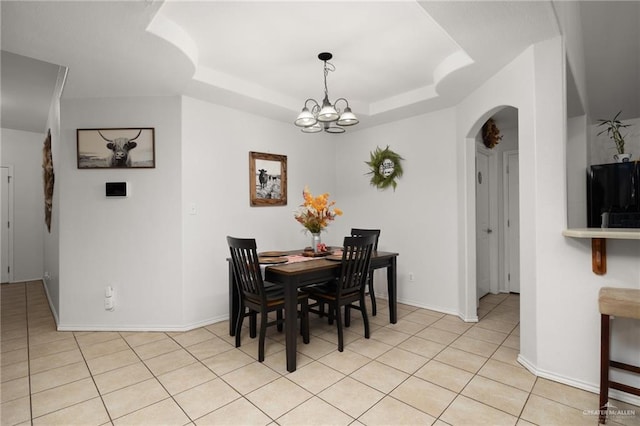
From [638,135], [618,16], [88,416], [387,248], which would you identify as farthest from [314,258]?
[638,135]

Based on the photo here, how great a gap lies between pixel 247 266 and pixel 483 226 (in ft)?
10.9

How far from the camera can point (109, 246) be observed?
3.24 meters

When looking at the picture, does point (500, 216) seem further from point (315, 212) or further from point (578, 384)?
point (315, 212)

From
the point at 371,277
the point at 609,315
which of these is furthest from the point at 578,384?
the point at 371,277

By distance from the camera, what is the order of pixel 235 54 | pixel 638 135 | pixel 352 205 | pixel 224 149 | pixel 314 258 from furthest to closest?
pixel 352 205
pixel 638 135
pixel 224 149
pixel 314 258
pixel 235 54

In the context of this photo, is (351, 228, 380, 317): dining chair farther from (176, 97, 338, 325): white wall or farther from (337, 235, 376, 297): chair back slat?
(176, 97, 338, 325): white wall

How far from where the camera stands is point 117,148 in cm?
324

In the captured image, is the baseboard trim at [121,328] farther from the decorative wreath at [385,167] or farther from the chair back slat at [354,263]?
the decorative wreath at [385,167]

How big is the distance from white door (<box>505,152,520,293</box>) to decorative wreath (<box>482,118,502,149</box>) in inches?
24.5

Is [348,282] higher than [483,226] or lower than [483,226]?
lower

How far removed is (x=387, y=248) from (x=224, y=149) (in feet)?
7.95

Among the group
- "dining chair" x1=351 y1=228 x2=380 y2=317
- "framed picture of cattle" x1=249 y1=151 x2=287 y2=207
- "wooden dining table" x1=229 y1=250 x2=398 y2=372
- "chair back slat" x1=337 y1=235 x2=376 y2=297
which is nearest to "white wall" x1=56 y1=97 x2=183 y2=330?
"wooden dining table" x1=229 y1=250 x2=398 y2=372

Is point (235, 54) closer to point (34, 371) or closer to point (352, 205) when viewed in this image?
point (352, 205)

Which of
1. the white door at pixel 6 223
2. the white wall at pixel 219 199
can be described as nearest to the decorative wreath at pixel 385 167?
the white wall at pixel 219 199
